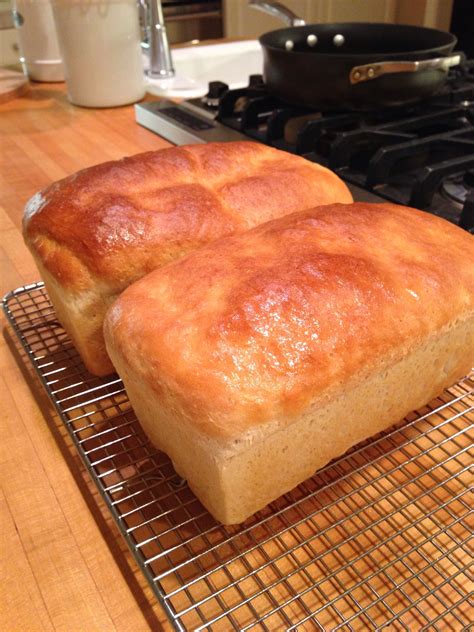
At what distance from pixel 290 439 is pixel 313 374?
0.08m

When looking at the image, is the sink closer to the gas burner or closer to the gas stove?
the gas stove

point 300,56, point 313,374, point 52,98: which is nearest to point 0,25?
point 52,98

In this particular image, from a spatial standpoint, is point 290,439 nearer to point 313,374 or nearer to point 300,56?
point 313,374

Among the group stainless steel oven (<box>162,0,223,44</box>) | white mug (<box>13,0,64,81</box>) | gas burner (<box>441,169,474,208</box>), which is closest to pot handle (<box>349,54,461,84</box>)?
gas burner (<box>441,169,474,208</box>)

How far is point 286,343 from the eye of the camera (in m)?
0.57

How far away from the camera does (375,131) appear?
1.21 metres

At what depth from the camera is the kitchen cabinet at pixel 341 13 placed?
362 cm

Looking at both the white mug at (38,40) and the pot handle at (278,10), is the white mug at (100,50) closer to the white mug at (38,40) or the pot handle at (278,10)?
the white mug at (38,40)

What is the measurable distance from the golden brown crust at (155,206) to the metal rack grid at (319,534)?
0.18 m

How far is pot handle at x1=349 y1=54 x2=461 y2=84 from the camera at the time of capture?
3.86 feet

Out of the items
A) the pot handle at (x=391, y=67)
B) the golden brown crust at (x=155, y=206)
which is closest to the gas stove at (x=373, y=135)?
the pot handle at (x=391, y=67)

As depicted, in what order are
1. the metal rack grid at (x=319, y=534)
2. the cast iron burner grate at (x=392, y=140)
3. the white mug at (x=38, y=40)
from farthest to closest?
the white mug at (x=38, y=40), the cast iron burner grate at (x=392, y=140), the metal rack grid at (x=319, y=534)

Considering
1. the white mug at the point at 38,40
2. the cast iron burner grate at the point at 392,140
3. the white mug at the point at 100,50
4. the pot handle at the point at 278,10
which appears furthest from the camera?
the white mug at the point at 38,40

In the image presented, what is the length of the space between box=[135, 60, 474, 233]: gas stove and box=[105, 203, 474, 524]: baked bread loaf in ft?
1.17
